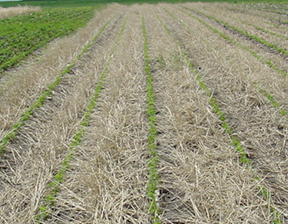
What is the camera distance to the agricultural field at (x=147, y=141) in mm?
2580

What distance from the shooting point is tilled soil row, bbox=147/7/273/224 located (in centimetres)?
246

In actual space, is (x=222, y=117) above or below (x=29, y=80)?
above

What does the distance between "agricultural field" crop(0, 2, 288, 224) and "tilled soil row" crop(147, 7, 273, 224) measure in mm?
Result: 13

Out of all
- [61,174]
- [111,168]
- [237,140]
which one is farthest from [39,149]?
[237,140]

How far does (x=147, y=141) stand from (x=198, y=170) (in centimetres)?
94

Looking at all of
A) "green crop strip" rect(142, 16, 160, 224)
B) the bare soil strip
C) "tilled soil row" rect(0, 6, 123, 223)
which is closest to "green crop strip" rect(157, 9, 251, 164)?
"green crop strip" rect(142, 16, 160, 224)

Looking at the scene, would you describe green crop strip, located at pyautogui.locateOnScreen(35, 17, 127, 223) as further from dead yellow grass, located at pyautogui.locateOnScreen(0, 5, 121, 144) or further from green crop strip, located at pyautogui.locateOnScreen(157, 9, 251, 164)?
green crop strip, located at pyautogui.locateOnScreen(157, 9, 251, 164)

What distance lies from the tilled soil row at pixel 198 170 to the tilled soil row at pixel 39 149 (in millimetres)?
1278

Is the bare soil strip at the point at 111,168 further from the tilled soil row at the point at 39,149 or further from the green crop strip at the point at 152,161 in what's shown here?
the tilled soil row at the point at 39,149

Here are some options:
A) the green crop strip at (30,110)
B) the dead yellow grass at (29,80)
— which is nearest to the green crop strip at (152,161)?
the green crop strip at (30,110)

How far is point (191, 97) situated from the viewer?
4645 mm

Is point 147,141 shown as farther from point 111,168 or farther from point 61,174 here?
point 61,174

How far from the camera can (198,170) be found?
2.90 meters

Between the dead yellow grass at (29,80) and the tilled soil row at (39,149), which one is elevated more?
the tilled soil row at (39,149)
